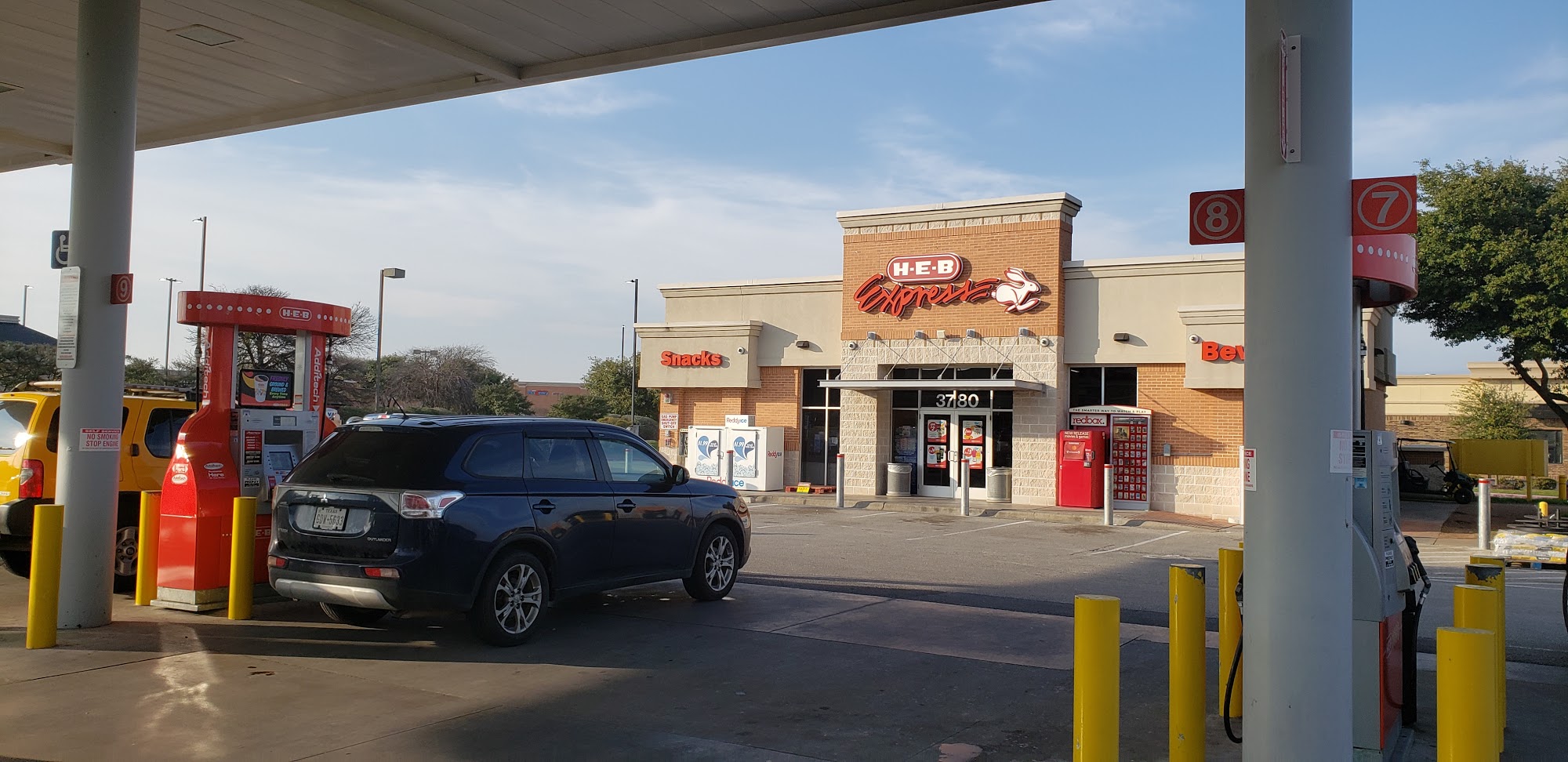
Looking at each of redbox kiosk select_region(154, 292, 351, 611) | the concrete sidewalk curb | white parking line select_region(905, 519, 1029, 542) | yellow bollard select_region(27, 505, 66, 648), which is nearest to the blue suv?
redbox kiosk select_region(154, 292, 351, 611)

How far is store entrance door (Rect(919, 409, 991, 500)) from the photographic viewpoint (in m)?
26.3

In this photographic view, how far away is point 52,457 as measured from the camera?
10.0 metres

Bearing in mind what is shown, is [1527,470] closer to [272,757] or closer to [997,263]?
[997,263]

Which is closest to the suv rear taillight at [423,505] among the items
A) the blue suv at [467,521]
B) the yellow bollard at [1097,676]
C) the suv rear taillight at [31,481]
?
the blue suv at [467,521]

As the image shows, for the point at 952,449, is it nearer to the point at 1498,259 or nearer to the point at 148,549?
the point at 1498,259

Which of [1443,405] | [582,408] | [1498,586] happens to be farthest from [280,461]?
[1443,405]

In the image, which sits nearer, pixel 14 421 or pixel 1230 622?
pixel 1230 622

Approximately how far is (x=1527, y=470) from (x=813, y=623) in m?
20.7

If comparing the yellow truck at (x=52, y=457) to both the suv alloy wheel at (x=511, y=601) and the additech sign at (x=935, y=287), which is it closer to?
the suv alloy wheel at (x=511, y=601)

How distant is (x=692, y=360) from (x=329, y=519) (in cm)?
2147

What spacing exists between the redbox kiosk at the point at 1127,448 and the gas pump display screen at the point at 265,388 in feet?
58.9

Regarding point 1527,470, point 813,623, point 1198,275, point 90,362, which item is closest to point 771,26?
point 813,623

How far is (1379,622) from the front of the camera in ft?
18.4

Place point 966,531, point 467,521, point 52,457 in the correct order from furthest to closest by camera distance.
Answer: point 966,531
point 52,457
point 467,521
